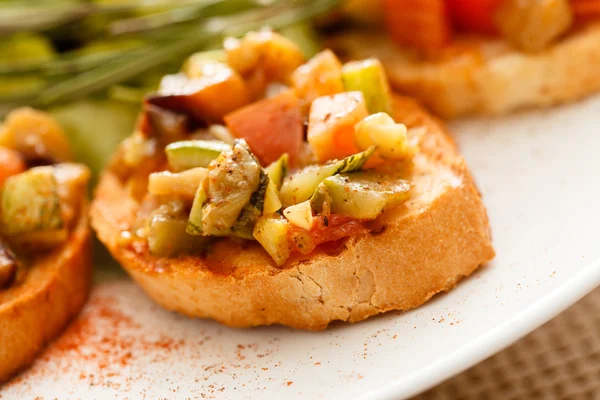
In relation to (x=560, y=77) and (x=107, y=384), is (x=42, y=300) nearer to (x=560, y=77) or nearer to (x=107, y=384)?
(x=107, y=384)

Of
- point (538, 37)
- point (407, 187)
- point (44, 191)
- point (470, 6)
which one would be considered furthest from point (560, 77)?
point (44, 191)

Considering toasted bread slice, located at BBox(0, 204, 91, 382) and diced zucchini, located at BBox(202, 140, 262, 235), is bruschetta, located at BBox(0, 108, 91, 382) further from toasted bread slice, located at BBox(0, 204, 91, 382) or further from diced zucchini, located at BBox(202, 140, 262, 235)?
diced zucchini, located at BBox(202, 140, 262, 235)

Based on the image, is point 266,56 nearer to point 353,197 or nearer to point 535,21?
point 353,197

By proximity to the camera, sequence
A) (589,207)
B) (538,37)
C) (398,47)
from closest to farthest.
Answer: (589,207) < (538,37) < (398,47)

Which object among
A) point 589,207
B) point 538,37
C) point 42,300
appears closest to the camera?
point 589,207

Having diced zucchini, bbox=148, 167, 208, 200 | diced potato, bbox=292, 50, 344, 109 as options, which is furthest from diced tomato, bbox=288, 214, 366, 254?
diced potato, bbox=292, 50, 344, 109

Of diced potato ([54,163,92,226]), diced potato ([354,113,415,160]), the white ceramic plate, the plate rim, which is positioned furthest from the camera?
diced potato ([54,163,92,226])
